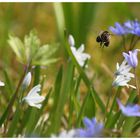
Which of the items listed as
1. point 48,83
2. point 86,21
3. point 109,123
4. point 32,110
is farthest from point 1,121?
point 86,21

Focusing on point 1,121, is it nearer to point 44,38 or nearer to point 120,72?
point 120,72

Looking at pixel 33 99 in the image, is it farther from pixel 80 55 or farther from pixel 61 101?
pixel 80 55

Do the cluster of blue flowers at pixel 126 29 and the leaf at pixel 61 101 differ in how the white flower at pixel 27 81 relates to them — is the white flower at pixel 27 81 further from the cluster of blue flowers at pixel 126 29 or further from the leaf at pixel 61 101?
the cluster of blue flowers at pixel 126 29

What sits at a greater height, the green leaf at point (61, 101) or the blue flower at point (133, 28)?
the blue flower at point (133, 28)

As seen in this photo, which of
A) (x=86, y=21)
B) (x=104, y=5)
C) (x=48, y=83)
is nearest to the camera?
(x=48, y=83)

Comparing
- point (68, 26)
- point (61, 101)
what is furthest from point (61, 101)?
point (68, 26)

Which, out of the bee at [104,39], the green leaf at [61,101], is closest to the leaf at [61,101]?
the green leaf at [61,101]

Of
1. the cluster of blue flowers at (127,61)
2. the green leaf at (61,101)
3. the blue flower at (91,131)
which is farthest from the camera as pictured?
the cluster of blue flowers at (127,61)

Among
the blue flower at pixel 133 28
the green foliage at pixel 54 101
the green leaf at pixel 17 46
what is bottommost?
the green foliage at pixel 54 101
